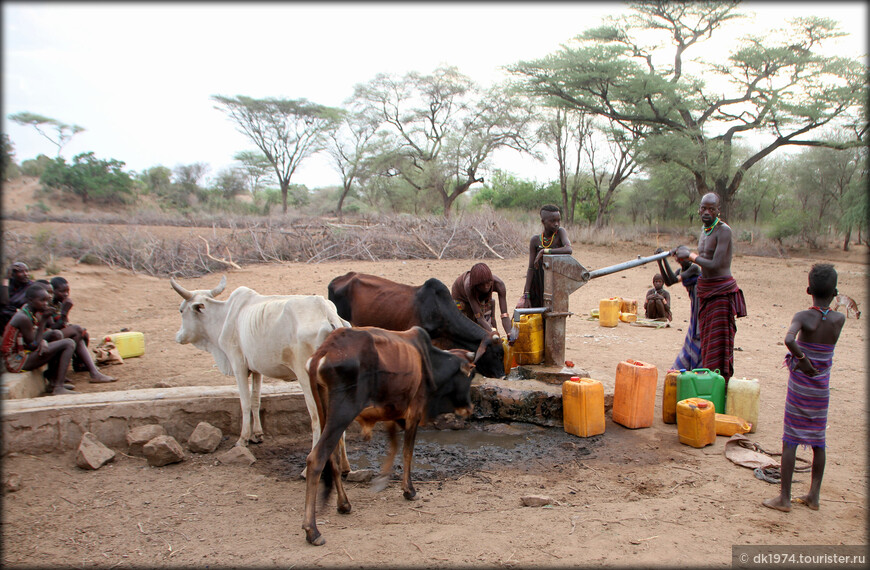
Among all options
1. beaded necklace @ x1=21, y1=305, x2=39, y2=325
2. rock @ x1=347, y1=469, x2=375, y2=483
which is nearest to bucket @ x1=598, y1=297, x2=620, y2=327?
rock @ x1=347, y1=469, x2=375, y2=483

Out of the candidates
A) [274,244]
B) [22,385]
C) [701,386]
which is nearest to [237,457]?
[22,385]

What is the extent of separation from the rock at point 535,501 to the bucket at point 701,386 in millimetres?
1978

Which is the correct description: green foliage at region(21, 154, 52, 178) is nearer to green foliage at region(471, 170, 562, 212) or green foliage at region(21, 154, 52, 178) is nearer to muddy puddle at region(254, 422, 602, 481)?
green foliage at region(471, 170, 562, 212)

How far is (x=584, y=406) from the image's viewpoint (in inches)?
190

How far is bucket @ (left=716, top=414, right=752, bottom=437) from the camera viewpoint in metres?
4.79

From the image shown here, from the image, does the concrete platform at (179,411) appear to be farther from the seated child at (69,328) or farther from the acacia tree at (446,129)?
the acacia tree at (446,129)

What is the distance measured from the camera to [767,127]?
62.9ft

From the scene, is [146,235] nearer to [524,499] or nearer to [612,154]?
[524,499]

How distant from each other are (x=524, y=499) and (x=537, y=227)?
716 inches

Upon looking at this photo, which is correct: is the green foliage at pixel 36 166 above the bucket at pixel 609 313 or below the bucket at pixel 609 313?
above

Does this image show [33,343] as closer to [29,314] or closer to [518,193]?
[29,314]

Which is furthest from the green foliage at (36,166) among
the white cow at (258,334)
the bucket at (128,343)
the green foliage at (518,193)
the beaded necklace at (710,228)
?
the beaded necklace at (710,228)

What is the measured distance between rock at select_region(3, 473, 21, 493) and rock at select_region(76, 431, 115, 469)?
1.28ft

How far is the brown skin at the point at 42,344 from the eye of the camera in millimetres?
5340
